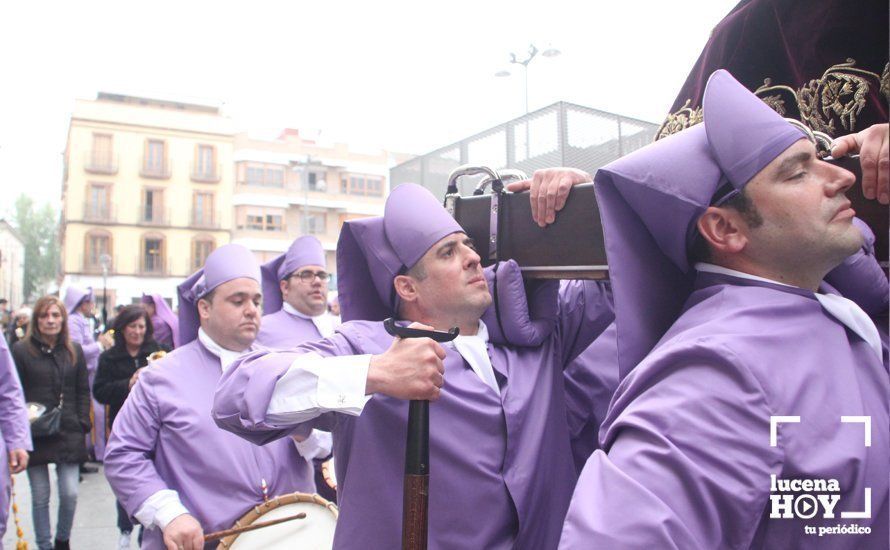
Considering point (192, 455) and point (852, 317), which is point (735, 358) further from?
point (192, 455)

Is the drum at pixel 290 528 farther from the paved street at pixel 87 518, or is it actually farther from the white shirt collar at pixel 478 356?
the paved street at pixel 87 518

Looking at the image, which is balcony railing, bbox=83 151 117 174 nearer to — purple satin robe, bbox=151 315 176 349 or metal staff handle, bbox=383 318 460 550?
purple satin robe, bbox=151 315 176 349

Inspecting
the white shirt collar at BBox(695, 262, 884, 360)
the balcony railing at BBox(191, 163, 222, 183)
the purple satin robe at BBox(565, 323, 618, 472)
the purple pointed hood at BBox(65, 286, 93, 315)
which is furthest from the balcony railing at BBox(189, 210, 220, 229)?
the white shirt collar at BBox(695, 262, 884, 360)

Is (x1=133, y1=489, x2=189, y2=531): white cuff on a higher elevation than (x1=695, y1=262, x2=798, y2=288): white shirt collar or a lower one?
lower

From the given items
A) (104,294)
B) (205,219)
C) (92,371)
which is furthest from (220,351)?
(205,219)

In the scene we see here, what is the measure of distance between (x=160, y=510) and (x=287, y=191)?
44.3m

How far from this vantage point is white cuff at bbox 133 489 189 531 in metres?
3.29

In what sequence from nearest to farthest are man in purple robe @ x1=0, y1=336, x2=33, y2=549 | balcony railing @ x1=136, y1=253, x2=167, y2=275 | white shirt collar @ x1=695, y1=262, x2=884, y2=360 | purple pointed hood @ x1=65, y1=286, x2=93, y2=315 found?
white shirt collar @ x1=695, y1=262, x2=884, y2=360
man in purple robe @ x1=0, y1=336, x2=33, y2=549
purple pointed hood @ x1=65, y1=286, x2=93, y2=315
balcony railing @ x1=136, y1=253, x2=167, y2=275

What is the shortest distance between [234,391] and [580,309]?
4.12 ft

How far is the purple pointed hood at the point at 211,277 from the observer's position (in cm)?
412

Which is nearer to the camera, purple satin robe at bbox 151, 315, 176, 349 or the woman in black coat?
the woman in black coat

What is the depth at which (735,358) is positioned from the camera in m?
1.39

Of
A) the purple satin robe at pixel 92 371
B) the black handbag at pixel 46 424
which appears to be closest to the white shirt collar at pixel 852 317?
the black handbag at pixel 46 424

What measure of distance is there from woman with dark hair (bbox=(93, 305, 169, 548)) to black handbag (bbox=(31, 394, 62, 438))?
0.47 metres
